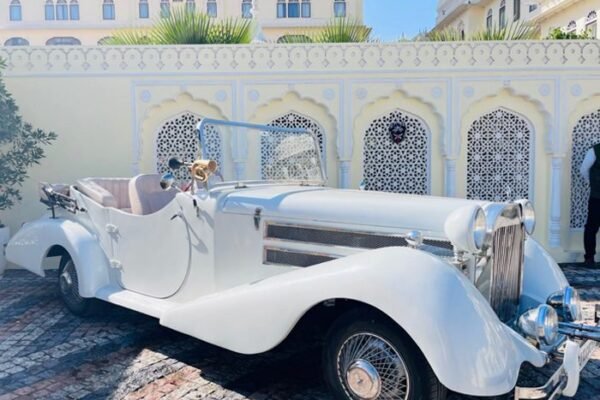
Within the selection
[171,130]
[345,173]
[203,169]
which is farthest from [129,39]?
[203,169]

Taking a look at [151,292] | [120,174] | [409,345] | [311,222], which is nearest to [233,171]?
[120,174]

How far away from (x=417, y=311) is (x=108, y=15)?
33.2 metres

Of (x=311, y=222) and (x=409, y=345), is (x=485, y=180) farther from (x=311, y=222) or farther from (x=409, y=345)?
(x=409, y=345)

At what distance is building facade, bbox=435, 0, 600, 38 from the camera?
14.7m

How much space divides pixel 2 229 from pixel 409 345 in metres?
6.02

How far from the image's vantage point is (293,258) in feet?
11.3

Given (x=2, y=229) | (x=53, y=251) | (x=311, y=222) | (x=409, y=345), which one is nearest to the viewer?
(x=409, y=345)

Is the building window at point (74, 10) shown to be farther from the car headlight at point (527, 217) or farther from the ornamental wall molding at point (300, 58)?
the car headlight at point (527, 217)

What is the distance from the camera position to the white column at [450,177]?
732 cm

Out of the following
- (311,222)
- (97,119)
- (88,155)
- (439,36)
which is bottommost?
(311,222)

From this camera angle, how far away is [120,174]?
23.7ft

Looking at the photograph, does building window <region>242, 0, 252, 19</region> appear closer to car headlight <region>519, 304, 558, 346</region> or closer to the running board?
the running board

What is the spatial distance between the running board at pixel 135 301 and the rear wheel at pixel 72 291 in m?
0.48

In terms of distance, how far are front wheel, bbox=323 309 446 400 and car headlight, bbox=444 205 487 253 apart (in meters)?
0.55
